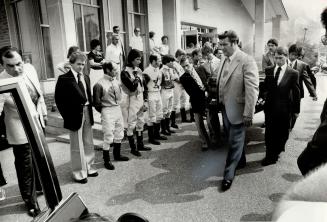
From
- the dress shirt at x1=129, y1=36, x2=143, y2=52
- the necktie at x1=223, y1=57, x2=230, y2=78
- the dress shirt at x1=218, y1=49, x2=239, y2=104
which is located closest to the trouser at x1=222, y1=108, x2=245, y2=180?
the dress shirt at x1=218, y1=49, x2=239, y2=104

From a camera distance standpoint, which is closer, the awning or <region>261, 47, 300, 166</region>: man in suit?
<region>261, 47, 300, 166</region>: man in suit

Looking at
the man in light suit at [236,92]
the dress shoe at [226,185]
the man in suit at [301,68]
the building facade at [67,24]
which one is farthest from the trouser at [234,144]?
the building facade at [67,24]

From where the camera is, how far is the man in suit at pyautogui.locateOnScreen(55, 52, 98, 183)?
13.5 ft

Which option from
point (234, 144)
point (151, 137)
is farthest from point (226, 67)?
point (151, 137)

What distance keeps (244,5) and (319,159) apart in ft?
75.1

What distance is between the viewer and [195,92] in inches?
214

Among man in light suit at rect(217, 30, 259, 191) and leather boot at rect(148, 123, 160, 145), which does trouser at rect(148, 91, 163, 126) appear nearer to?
leather boot at rect(148, 123, 160, 145)

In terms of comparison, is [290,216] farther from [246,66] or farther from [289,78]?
[289,78]

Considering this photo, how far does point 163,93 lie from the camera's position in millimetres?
Result: 6645

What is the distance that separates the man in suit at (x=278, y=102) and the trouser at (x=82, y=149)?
2.81m

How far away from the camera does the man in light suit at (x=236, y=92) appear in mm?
3904

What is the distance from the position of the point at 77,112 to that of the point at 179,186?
70.3 inches

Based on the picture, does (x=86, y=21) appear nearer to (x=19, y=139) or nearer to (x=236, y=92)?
(x=19, y=139)

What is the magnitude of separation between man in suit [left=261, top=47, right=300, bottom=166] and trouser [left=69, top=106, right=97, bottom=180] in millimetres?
2809
